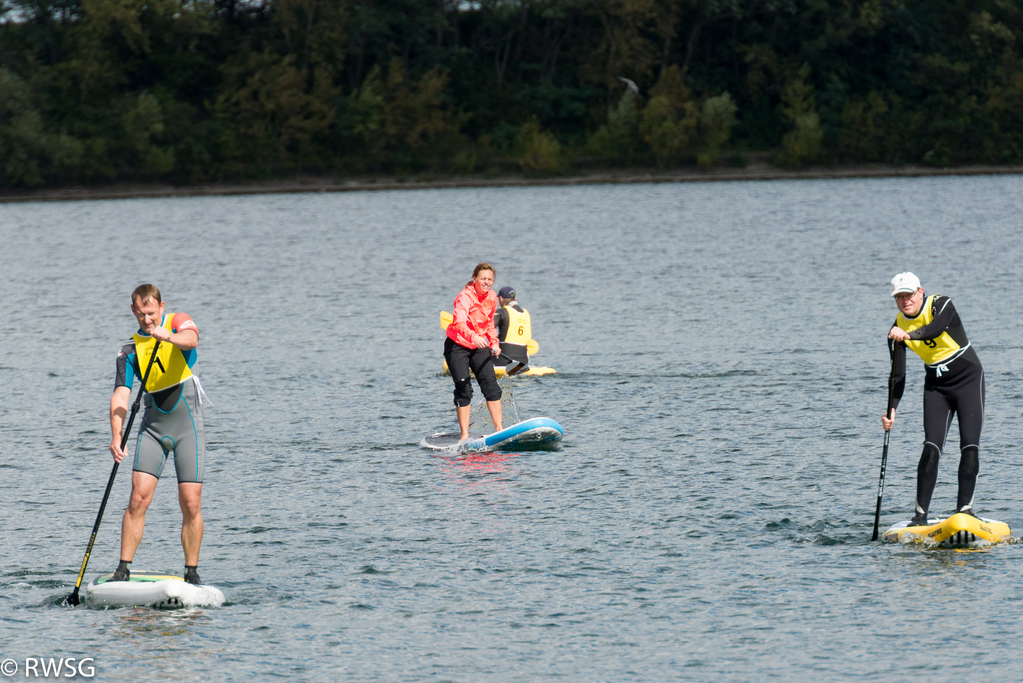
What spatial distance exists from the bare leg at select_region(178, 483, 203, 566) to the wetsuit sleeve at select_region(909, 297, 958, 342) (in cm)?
653

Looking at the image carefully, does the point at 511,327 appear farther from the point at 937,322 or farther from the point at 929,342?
the point at 937,322

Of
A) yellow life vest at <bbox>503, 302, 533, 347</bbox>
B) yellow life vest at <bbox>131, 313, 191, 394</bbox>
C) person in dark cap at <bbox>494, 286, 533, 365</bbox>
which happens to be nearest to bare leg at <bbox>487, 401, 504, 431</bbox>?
person in dark cap at <bbox>494, 286, 533, 365</bbox>

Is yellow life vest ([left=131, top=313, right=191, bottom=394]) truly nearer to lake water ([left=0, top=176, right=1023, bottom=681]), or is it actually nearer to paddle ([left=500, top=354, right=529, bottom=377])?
lake water ([left=0, top=176, right=1023, bottom=681])

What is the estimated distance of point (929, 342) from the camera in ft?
41.3

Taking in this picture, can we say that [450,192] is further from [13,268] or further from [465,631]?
[465,631]

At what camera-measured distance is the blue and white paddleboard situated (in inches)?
703

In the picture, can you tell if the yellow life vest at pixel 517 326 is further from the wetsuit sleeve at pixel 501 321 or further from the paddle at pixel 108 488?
the paddle at pixel 108 488

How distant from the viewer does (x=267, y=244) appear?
2564 inches

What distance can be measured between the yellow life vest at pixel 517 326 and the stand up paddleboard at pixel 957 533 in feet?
35.8

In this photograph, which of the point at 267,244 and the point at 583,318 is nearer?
the point at 583,318

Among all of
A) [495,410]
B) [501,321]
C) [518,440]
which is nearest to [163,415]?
[495,410]

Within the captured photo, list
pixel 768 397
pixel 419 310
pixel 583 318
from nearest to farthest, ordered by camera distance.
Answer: pixel 768 397 → pixel 583 318 → pixel 419 310

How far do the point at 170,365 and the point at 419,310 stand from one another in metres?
26.1

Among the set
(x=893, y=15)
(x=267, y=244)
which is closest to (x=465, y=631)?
(x=267, y=244)
